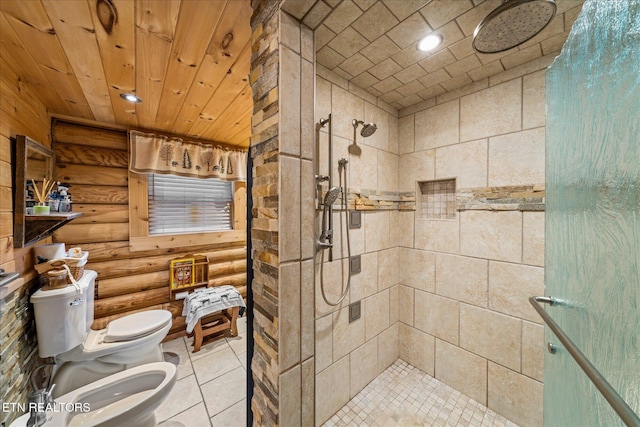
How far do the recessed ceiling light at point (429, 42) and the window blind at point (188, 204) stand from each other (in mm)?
2530

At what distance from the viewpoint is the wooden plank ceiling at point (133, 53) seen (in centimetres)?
91

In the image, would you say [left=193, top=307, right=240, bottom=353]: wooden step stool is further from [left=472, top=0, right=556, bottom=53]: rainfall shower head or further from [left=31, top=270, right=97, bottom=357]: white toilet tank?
[left=472, top=0, right=556, bottom=53]: rainfall shower head

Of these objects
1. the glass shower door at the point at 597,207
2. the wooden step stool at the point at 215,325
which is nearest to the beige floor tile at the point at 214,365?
the wooden step stool at the point at 215,325

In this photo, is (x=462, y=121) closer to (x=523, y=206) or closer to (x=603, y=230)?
(x=523, y=206)

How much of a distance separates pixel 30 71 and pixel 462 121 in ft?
9.21

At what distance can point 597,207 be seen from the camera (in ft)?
1.84

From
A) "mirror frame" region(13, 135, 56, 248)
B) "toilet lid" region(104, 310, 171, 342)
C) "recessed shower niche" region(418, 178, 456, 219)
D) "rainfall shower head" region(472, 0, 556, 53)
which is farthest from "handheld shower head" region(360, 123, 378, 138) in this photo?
"toilet lid" region(104, 310, 171, 342)

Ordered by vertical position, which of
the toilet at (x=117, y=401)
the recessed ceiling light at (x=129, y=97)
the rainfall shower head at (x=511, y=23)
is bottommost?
the toilet at (x=117, y=401)

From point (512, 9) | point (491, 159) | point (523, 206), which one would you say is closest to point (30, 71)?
point (512, 9)

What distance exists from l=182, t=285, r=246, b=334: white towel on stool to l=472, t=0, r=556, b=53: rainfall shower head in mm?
2863

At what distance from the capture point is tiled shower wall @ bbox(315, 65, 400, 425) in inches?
55.8

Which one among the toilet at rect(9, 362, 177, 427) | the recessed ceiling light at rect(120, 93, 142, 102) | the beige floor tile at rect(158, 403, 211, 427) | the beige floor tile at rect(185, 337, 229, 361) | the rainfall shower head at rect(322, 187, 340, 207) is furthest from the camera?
the beige floor tile at rect(185, 337, 229, 361)

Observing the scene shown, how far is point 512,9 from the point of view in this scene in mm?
822

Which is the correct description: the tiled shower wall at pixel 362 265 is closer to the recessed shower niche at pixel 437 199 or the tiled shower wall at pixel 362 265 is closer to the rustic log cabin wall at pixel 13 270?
the recessed shower niche at pixel 437 199
